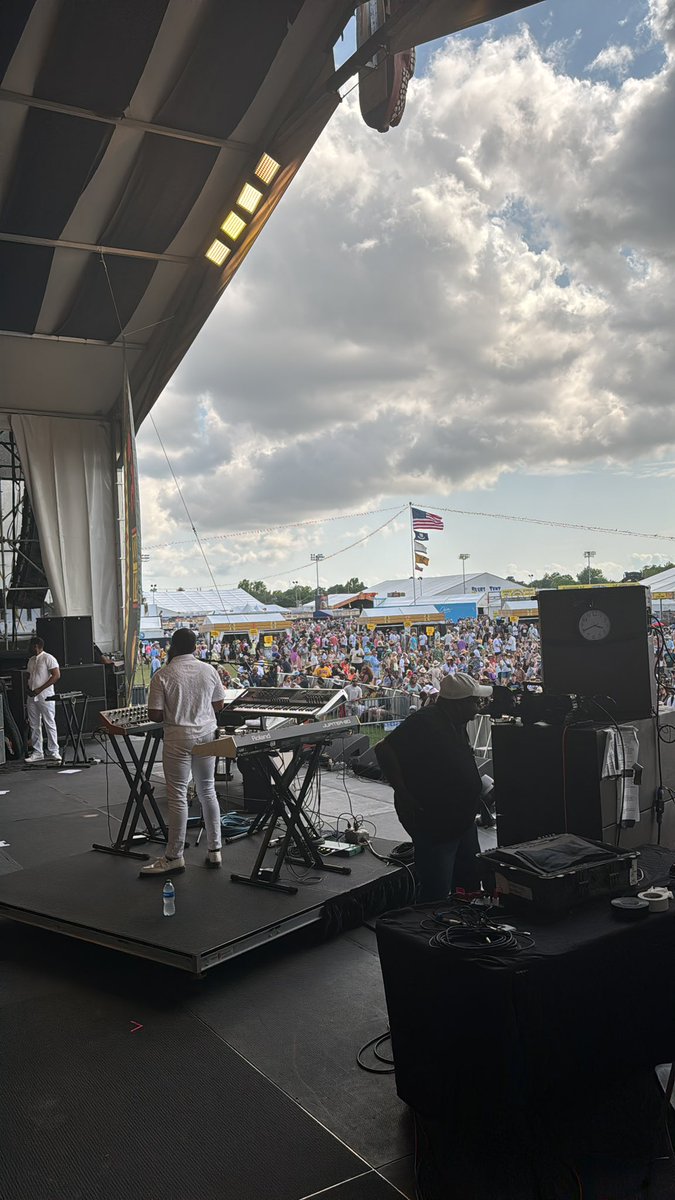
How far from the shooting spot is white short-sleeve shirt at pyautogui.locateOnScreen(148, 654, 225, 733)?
4199 mm

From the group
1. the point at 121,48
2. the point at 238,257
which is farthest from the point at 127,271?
the point at 121,48

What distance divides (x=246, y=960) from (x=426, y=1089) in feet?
5.30

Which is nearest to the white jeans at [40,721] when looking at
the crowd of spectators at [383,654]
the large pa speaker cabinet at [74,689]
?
the large pa speaker cabinet at [74,689]

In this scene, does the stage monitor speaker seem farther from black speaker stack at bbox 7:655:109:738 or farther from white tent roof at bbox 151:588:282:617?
white tent roof at bbox 151:588:282:617

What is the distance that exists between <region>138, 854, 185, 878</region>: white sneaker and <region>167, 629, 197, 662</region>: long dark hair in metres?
1.04

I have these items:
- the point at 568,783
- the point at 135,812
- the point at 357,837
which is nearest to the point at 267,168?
the point at 135,812

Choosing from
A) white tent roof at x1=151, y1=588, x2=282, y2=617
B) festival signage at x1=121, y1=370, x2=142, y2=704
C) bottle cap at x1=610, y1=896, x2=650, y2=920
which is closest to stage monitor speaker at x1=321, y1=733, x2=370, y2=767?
festival signage at x1=121, y1=370, x2=142, y2=704

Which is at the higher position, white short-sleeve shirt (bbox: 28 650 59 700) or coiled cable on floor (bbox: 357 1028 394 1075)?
white short-sleeve shirt (bbox: 28 650 59 700)

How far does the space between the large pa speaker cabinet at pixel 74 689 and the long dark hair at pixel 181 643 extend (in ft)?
18.5

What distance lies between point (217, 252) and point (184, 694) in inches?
260

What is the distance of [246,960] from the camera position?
356 cm

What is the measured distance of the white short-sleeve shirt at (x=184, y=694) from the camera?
13.8ft

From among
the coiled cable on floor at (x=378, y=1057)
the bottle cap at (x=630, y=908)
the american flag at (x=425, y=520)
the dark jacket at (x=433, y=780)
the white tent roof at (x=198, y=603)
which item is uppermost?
the american flag at (x=425, y=520)

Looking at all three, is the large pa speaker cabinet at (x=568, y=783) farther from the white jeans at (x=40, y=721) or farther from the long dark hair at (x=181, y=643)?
the white jeans at (x=40, y=721)
